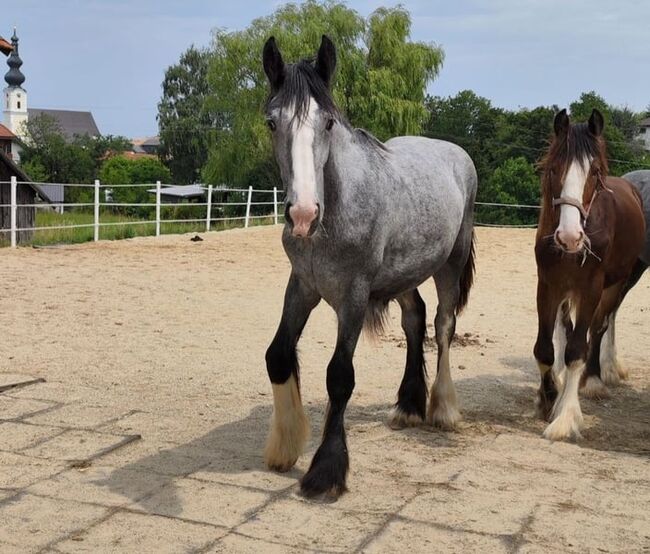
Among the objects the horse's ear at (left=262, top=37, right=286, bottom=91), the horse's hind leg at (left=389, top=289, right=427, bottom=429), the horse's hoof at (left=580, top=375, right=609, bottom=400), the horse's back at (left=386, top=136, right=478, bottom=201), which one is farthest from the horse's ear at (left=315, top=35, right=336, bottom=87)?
the horse's hoof at (left=580, top=375, right=609, bottom=400)

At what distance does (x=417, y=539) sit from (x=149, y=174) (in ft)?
214

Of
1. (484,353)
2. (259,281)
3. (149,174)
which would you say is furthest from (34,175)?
(484,353)

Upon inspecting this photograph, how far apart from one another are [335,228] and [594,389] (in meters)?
3.25

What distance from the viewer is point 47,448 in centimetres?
438

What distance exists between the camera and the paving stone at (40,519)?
3.21 meters

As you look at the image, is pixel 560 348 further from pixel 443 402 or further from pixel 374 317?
pixel 374 317

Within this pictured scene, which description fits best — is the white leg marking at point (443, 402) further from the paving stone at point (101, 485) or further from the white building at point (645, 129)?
the white building at point (645, 129)

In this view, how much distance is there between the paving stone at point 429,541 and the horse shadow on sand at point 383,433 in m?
0.84

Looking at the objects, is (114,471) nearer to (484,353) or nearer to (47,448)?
Result: (47,448)

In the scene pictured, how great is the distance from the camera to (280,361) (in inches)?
166

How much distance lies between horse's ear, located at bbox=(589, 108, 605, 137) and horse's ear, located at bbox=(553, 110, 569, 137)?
0.14m

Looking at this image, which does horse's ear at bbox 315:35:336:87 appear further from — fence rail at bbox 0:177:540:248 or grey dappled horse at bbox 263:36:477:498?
fence rail at bbox 0:177:540:248

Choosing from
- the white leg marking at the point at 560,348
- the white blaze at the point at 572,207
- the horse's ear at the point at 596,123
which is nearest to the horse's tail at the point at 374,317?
the white blaze at the point at 572,207

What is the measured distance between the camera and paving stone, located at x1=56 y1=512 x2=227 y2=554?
10.3 ft
